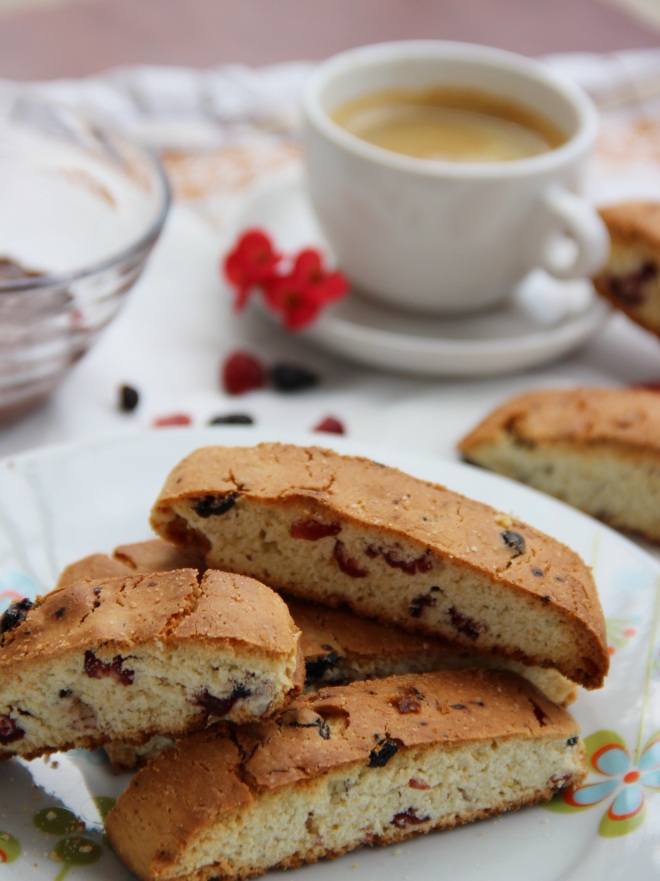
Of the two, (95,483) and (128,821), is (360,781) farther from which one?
(95,483)

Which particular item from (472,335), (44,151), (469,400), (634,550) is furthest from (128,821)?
(44,151)

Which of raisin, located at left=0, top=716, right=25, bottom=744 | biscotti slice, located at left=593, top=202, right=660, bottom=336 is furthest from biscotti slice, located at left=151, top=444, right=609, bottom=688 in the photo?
biscotti slice, located at left=593, top=202, right=660, bottom=336

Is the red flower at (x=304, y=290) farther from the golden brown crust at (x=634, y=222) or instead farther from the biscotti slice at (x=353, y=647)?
the biscotti slice at (x=353, y=647)

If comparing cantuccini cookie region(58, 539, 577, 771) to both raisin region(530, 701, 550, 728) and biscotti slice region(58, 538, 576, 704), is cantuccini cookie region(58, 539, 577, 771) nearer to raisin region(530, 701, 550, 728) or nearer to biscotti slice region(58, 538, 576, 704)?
biscotti slice region(58, 538, 576, 704)

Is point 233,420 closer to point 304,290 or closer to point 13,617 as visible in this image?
point 304,290

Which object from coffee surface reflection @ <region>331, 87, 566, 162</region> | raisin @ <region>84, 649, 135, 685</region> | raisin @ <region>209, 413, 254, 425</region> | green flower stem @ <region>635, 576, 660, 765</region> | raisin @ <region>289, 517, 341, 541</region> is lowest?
raisin @ <region>209, 413, 254, 425</region>

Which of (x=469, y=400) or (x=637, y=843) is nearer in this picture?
(x=637, y=843)
